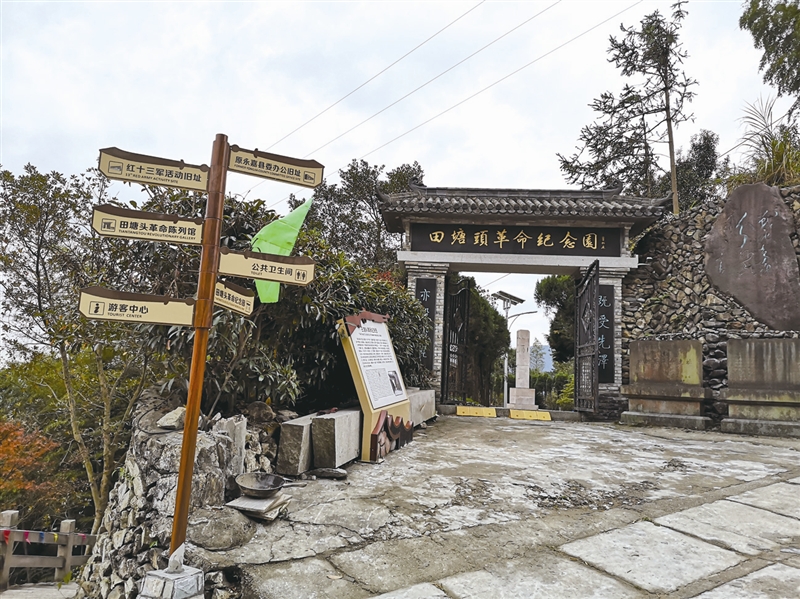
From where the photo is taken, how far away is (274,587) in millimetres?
1850

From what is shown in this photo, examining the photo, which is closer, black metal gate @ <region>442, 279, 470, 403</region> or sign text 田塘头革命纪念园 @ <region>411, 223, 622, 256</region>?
sign text 田塘头革命纪念园 @ <region>411, 223, 622, 256</region>

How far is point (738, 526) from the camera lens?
2590 mm

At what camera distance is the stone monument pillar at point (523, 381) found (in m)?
14.3

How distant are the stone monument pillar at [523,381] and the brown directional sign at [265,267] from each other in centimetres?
1272

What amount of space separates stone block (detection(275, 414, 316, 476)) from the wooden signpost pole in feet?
4.43

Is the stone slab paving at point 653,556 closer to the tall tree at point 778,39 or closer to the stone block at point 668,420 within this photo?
the stone block at point 668,420

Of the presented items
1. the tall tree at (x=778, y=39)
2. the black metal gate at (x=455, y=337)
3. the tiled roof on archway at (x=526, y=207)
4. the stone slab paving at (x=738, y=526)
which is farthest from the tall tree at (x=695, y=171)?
the stone slab paving at (x=738, y=526)

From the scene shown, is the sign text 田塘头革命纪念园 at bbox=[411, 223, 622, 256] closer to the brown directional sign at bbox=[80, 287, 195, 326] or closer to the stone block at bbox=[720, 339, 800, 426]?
the stone block at bbox=[720, 339, 800, 426]

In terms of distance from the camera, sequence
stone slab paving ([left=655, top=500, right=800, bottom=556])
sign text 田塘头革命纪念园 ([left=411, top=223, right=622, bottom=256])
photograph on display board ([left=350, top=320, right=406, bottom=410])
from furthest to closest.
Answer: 1. sign text 田塘头革命纪念园 ([left=411, top=223, right=622, bottom=256])
2. photograph on display board ([left=350, top=320, right=406, bottom=410])
3. stone slab paving ([left=655, top=500, right=800, bottom=556])

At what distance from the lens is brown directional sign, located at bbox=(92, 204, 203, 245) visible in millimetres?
1981

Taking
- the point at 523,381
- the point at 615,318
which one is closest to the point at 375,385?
the point at 615,318

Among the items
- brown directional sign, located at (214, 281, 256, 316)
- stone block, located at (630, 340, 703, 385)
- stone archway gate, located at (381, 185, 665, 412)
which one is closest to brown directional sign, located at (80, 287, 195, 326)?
brown directional sign, located at (214, 281, 256, 316)

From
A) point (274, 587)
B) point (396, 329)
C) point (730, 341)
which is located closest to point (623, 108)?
point (730, 341)

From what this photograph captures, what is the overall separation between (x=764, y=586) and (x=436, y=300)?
295 inches
